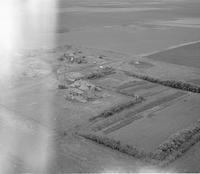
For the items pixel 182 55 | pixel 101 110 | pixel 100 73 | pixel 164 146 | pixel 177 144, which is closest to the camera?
pixel 164 146

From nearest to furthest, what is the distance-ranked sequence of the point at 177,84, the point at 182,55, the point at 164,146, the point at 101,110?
1. the point at 164,146
2. the point at 101,110
3. the point at 177,84
4. the point at 182,55

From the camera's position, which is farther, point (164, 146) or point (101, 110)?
point (101, 110)

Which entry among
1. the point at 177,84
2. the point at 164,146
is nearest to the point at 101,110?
the point at 164,146

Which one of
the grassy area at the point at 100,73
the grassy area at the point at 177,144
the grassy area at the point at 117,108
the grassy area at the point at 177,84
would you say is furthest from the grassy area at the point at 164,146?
the grassy area at the point at 100,73

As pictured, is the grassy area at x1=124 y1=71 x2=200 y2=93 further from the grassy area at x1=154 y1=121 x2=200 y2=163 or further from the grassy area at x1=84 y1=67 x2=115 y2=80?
the grassy area at x1=154 y1=121 x2=200 y2=163

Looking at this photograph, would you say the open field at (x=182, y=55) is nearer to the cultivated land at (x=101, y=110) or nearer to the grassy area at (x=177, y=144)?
the cultivated land at (x=101, y=110)

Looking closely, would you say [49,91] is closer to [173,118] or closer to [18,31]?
[173,118]

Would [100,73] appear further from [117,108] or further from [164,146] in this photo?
[164,146]

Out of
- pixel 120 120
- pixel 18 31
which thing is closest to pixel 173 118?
pixel 120 120
